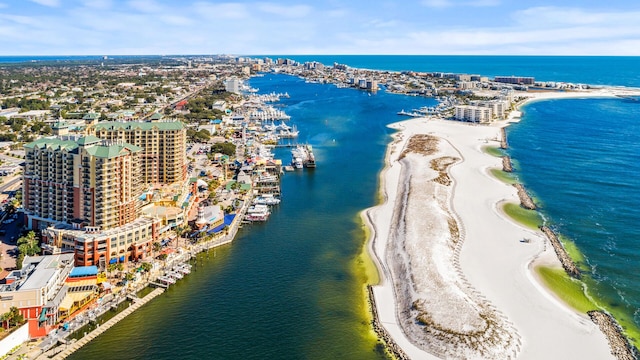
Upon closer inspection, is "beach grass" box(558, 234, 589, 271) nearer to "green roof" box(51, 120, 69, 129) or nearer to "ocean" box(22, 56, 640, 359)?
"ocean" box(22, 56, 640, 359)

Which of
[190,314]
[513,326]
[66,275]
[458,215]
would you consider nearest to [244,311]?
[190,314]

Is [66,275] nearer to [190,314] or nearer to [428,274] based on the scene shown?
[190,314]

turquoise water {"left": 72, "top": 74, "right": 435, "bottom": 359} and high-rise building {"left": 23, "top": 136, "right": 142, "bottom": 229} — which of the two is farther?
high-rise building {"left": 23, "top": 136, "right": 142, "bottom": 229}

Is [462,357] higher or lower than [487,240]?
lower

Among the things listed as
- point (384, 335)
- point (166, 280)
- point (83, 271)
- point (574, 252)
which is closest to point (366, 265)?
point (384, 335)

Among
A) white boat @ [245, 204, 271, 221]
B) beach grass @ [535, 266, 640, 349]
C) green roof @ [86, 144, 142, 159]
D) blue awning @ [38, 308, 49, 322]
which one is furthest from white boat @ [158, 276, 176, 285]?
beach grass @ [535, 266, 640, 349]

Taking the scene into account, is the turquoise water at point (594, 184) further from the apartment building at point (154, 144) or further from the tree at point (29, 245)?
the tree at point (29, 245)

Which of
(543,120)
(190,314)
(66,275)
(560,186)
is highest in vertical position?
(543,120)

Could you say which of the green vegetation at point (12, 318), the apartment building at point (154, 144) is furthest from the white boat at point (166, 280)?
the apartment building at point (154, 144)
